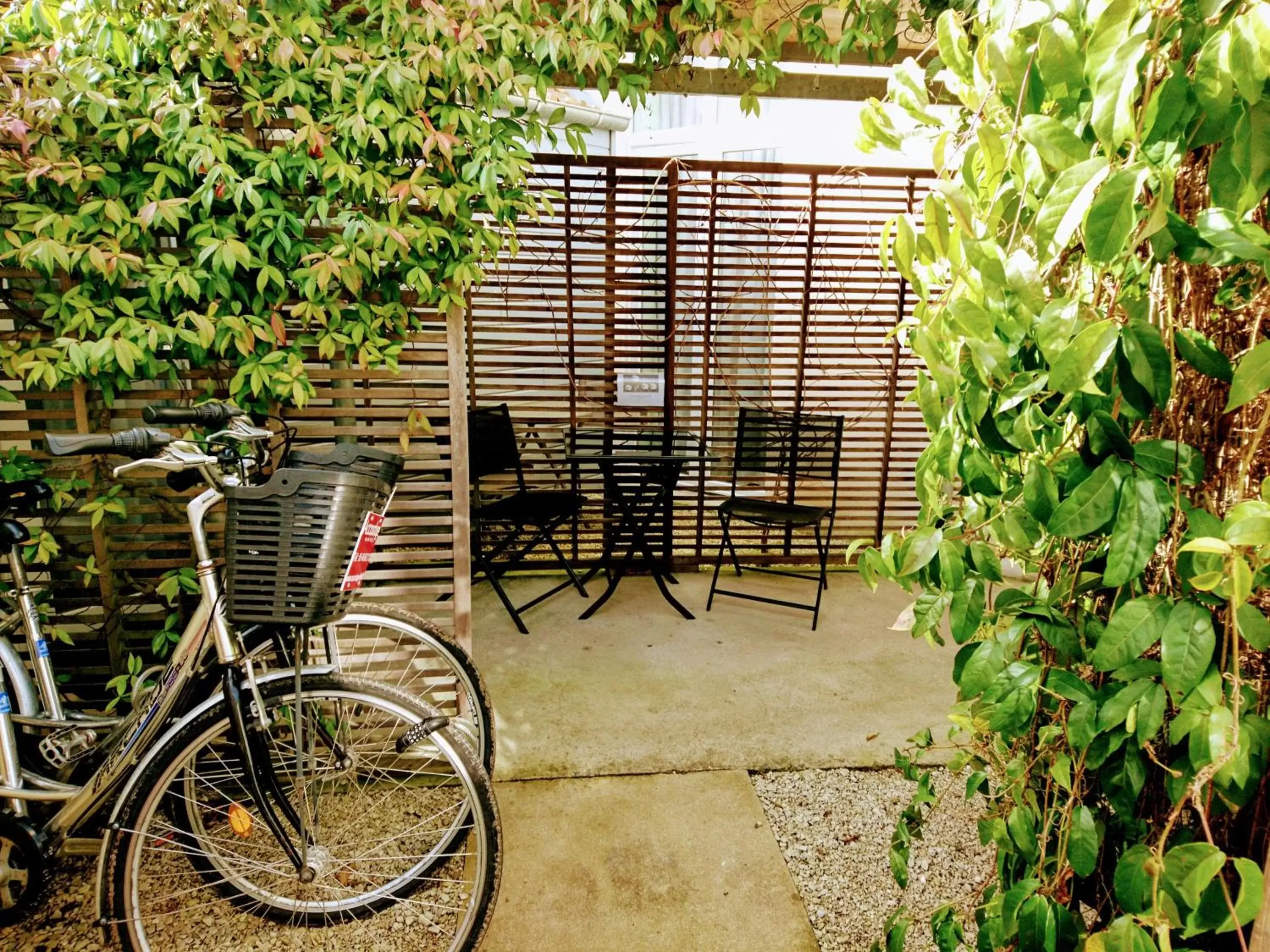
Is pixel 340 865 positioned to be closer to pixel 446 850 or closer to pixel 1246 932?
pixel 446 850

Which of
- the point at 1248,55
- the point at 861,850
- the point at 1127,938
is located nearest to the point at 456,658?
the point at 861,850

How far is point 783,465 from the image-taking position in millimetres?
4598

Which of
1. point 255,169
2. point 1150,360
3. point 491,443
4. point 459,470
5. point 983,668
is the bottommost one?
point 491,443

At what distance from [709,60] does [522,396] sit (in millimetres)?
2107

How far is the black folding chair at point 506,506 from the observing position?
401 cm

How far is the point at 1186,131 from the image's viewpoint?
786 millimetres

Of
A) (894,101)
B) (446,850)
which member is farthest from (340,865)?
(894,101)

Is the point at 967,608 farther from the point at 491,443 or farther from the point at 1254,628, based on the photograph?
the point at 491,443

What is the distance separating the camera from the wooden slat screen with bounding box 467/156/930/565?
4375 millimetres

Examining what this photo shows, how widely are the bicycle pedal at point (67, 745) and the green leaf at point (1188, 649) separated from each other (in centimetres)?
233

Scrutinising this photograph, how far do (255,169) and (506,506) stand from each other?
2194 mm

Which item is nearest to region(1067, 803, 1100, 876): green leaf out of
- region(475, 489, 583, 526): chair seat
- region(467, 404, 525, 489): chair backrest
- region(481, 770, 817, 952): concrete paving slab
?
region(481, 770, 817, 952): concrete paving slab

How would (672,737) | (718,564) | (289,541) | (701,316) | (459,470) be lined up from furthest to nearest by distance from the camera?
(701,316) < (718,564) < (672,737) < (459,470) < (289,541)

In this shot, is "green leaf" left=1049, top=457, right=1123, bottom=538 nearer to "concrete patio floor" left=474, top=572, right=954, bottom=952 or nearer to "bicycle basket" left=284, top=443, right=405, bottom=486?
"bicycle basket" left=284, top=443, right=405, bottom=486
